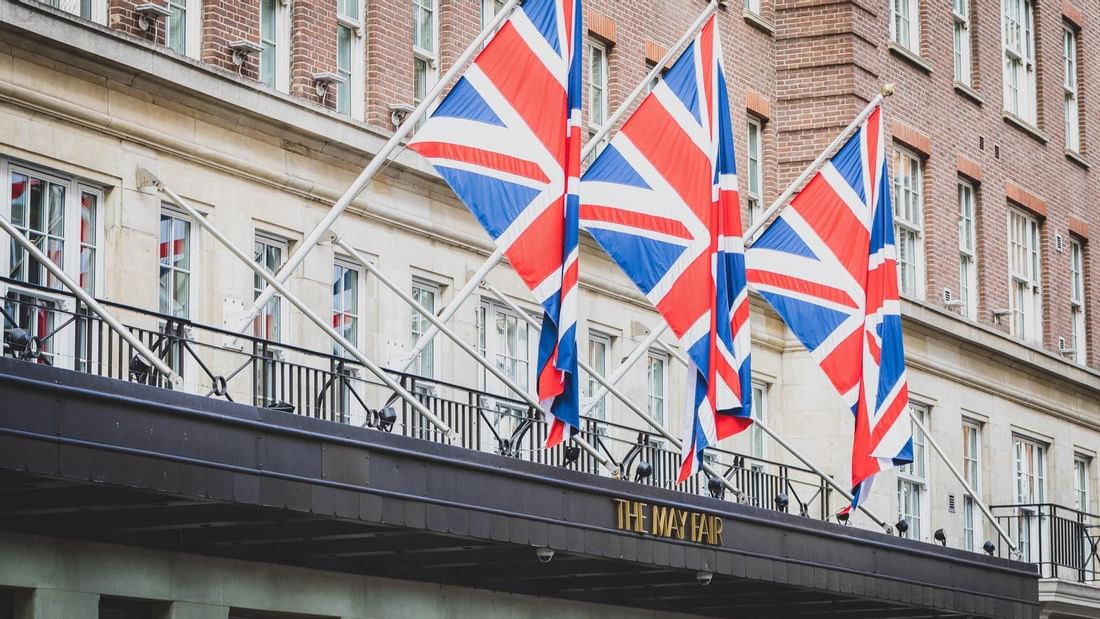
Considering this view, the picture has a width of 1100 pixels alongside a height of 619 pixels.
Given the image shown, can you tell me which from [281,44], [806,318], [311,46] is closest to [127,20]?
[281,44]

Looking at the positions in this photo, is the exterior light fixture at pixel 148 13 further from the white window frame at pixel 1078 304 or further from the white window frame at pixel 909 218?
the white window frame at pixel 1078 304

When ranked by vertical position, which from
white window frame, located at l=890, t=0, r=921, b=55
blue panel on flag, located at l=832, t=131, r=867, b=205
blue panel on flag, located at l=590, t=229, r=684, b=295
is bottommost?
blue panel on flag, located at l=590, t=229, r=684, b=295

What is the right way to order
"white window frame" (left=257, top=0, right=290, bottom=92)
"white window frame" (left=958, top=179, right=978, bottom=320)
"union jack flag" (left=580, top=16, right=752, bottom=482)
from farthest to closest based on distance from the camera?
"white window frame" (left=958, top=179, right=978, bottom=320), "white window frame" (left=257, top=0, right=290, bottom=92), "union jack flag" (left=580, top=16, right=752, bottom=482)

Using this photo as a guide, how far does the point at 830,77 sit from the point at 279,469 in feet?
56.9

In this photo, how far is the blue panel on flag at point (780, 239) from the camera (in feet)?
80.1

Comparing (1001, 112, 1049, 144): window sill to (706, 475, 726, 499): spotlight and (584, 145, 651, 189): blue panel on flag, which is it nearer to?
(706, 475, 726, 499): spotlight

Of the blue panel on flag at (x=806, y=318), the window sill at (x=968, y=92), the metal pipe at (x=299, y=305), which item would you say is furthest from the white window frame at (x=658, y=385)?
the window sill at (x=968, y=92)

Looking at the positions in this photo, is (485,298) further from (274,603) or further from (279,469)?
(279,469)

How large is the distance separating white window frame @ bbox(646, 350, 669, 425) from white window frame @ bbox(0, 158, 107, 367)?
1015 centimetres

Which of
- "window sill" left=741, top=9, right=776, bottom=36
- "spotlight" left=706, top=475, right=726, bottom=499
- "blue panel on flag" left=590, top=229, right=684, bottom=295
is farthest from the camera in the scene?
"window sill" left=741, top=9, right=776, bottom=36

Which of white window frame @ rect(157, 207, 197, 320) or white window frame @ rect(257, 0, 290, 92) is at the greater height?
white window frame @ rect(257, 0, 290, 92)

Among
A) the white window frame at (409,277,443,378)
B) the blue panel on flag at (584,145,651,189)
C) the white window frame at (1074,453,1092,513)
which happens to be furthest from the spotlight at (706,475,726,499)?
the white window frame at (1074,453,1092,513)

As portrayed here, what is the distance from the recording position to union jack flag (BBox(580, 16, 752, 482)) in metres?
21.6

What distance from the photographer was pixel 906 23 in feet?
117
